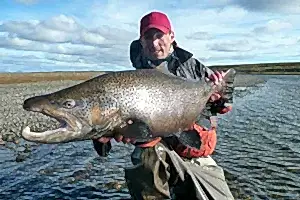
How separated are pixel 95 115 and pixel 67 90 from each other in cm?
41

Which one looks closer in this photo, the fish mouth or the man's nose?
the fish mouth

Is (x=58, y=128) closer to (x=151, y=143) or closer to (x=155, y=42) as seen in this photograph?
(x=151, y=143)

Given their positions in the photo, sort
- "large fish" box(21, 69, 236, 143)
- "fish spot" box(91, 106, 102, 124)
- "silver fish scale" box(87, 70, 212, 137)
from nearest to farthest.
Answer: "large fish" box(21, 69, 236, 143)
"fish spot" box(91, 106, 102, 124)
"silver fish scale" box(87, 70, 212, 137)

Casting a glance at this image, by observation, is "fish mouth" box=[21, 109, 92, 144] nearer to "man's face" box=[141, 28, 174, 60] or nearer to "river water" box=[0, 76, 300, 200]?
"man's face" box=[141, 28, 174, 60]

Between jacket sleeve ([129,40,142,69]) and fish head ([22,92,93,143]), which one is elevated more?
jacket sleeve ([129,40,142,69])

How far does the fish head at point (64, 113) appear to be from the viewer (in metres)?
4.54

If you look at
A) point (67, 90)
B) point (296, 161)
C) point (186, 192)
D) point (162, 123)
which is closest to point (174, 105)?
point (162, 123)

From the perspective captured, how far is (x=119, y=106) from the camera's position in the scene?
4.96 meters

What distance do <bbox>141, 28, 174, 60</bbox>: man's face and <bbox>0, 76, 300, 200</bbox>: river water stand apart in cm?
379

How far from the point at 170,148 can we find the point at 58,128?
7.35 ft

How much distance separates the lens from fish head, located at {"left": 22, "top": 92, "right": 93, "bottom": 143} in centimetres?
454

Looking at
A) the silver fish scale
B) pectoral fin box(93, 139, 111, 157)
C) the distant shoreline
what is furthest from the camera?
the distant shoreline

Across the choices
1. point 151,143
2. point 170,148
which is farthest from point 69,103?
point 170,148

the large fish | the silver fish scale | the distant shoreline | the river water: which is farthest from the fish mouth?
the distant shoreline
